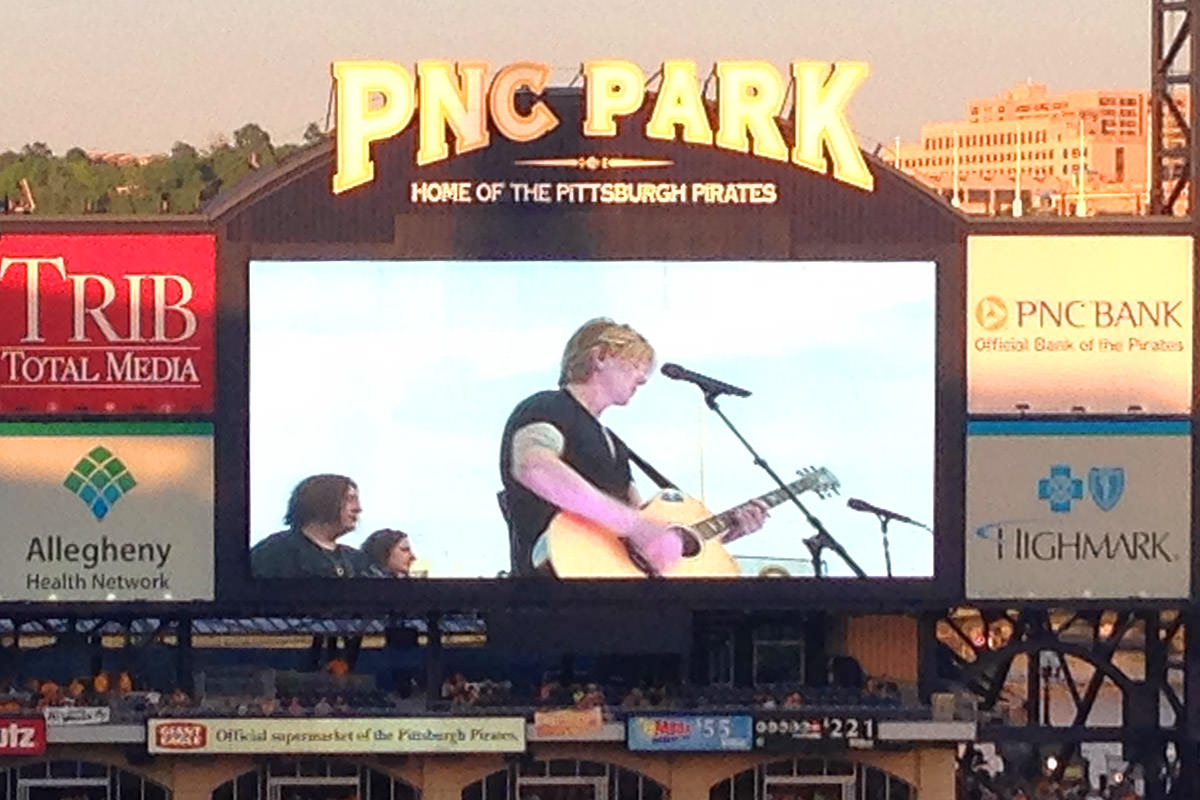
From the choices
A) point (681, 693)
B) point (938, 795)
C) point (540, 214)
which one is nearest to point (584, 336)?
point (540, 214)

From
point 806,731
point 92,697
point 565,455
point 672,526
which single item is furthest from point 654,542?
point 92,697

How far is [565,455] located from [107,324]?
7992mm

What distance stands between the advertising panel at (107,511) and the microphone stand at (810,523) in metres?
8.63

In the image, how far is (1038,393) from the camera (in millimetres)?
52531

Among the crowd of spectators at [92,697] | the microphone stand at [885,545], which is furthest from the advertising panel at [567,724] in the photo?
the crowd of spectators at [92,697]

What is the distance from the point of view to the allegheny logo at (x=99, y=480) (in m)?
51.5

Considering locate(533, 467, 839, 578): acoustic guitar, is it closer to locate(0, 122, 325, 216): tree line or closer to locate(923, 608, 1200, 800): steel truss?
locate(923, 608, 1200, 800): steel truss

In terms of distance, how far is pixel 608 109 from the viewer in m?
51.5

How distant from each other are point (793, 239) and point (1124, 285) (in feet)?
19.1

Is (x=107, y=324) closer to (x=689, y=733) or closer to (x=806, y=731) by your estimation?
(x=689, y=733)

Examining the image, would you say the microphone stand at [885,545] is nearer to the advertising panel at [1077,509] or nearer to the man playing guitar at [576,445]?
the advertising panel at [1077,509]

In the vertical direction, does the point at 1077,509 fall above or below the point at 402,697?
above

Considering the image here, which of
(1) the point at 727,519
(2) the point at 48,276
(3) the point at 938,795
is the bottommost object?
(3) the point at 938,795

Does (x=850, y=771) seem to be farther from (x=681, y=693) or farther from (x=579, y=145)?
(x=579, y=145)
